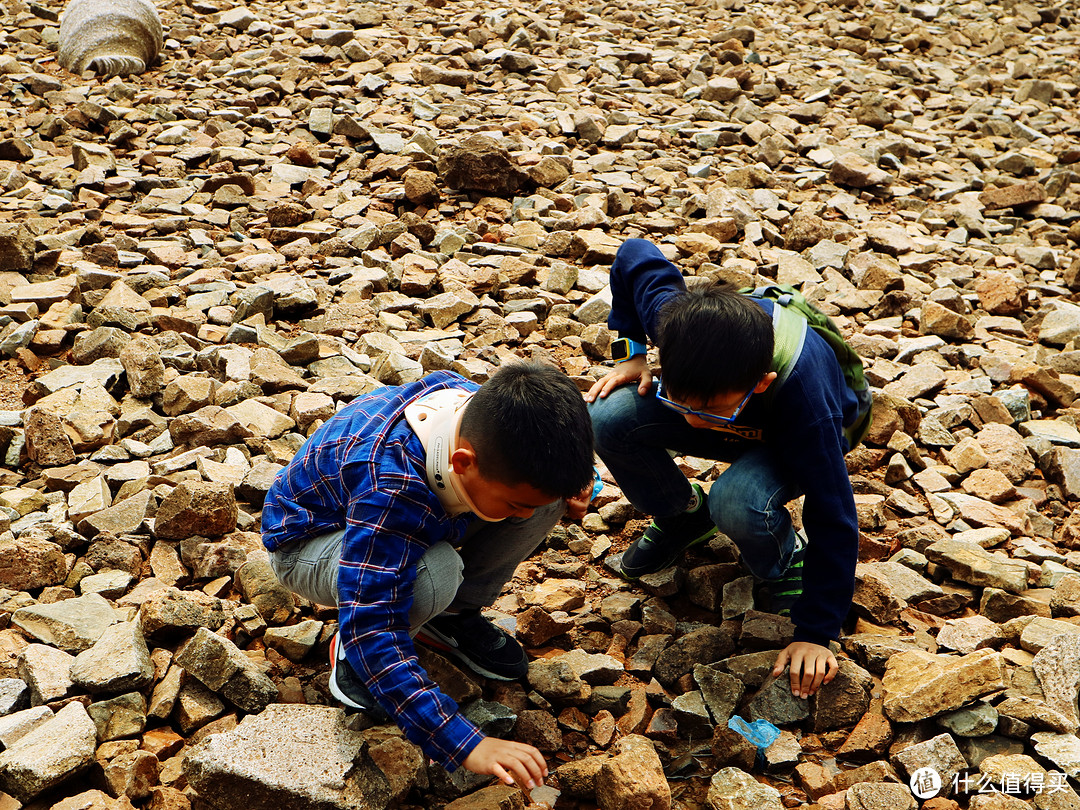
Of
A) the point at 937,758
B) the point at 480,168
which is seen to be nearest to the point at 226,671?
the point at 937,758

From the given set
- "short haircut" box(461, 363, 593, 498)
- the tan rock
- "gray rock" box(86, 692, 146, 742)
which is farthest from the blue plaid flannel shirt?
Answer: the tan rock

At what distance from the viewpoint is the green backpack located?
7.00ft

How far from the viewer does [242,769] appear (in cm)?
175

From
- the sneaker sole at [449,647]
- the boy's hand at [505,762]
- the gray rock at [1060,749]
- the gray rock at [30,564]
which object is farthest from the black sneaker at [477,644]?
the gray rock at [1060,749]

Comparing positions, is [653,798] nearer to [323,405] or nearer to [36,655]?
[36,655]

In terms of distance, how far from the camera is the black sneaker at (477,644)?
2236 mm

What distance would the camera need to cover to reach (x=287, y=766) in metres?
1.80

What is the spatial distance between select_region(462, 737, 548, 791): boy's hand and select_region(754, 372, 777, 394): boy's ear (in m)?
0.96

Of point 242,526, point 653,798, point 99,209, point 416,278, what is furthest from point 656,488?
point 99,209

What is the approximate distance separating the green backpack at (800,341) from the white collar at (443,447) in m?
0.79

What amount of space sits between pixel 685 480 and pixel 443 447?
98 centimetres

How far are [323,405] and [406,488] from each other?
4.80ft

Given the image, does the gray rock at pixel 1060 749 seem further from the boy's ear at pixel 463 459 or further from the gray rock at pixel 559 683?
the boy's ear at pixel 463 459

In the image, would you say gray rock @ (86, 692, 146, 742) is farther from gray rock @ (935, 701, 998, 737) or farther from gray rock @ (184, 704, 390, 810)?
gray rock @ (935, 701, 998, 737)
